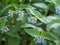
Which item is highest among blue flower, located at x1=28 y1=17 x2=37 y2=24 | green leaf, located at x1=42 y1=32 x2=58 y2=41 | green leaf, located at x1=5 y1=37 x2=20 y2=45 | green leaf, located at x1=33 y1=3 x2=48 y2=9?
green leaf, located at x1=33 y1=3 x2=48 y2=9

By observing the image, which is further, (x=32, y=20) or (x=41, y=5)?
(x=41, y=5)

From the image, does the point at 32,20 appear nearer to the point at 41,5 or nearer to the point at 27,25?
the point at 27,25

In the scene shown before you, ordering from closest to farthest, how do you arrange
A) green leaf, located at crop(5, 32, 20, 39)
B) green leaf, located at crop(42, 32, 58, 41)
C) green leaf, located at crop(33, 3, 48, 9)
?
1. green leaf, located at crop(42, 32, 58, 41)
2. green leaf, located at crop(5, 32, 20, 39)
3. green leaf, located at crop(33, 3, 48, 9)

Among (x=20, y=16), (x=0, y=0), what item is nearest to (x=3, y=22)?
(x=20, y=16)

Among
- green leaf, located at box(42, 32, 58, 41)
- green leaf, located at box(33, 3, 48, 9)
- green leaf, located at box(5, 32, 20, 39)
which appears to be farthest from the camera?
green leaf, located at box(33, 3, 48, 9)

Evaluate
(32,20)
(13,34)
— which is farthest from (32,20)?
(13,34)

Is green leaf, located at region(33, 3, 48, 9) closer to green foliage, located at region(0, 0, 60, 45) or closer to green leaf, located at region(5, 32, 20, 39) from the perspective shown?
green foliage, located at region(0, 0, 60, 45)

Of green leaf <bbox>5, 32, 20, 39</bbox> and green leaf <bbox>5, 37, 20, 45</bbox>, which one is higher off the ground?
green leaf <bbox>5, 32, 20, 39</bbox>

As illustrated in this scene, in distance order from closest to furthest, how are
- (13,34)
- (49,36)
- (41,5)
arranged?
(49,36)
(13,34)
(41,5)

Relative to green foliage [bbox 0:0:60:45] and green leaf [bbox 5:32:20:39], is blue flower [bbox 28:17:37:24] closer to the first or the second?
green foliage [bbox 0:0:60:45]

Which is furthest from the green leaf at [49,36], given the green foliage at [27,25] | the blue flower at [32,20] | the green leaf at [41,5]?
the green leaf at [41,5]

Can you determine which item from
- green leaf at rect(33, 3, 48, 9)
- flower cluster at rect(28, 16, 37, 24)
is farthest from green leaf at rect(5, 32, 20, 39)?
green leaf at rect(33, 3, 48, 9)

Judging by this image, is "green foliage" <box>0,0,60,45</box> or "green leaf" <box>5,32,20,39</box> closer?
"green foliage" <box>0,0,60,45</box>
